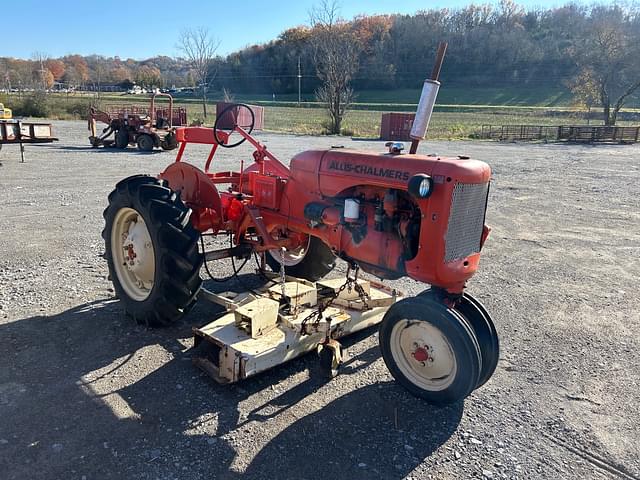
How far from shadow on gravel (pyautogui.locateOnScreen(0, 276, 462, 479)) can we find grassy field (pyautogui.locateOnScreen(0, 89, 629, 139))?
29.0m

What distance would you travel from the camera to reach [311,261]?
5109 millimetres

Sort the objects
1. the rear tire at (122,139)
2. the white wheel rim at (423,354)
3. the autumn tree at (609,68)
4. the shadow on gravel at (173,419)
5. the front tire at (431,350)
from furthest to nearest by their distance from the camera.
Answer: the autumn tree at (609,68) → the rear tire at (122,139) → the white wheel rim at (423,354) → the front tire at (431,350) → the shadow on gravel at (173,419)

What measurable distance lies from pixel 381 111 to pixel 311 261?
56291 mm

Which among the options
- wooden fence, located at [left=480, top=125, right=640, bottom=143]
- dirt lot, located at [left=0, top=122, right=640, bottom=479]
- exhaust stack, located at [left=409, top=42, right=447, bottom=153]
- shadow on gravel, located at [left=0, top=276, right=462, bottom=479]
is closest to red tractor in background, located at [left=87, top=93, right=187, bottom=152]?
dirt lot, located at [left=0, top=122, right=640, bottom=479]

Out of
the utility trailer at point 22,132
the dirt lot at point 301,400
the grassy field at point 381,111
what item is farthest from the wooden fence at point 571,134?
the dirt lot at point 301,400

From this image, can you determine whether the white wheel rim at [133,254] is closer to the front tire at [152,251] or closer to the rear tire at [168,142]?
the front tire at [152,251]

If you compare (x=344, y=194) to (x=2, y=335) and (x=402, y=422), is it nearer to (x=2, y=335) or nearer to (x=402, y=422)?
(x=402, y=422)

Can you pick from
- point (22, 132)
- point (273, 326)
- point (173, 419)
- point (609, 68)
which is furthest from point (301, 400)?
point (609, 68)

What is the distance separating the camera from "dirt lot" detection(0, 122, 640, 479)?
2789 mm

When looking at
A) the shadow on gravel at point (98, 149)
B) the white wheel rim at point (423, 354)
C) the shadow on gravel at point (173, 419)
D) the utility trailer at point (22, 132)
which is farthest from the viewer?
the shadow on gravel at point (98, 149)

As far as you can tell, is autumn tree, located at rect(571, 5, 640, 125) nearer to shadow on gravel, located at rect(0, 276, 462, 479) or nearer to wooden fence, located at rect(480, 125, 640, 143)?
wooden fence, located at rect(480, 125, 640, 143)

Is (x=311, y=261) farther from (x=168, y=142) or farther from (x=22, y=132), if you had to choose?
(x=168, y=142)

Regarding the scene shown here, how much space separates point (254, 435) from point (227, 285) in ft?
8.51

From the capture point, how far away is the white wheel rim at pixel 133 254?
14.2 feet
